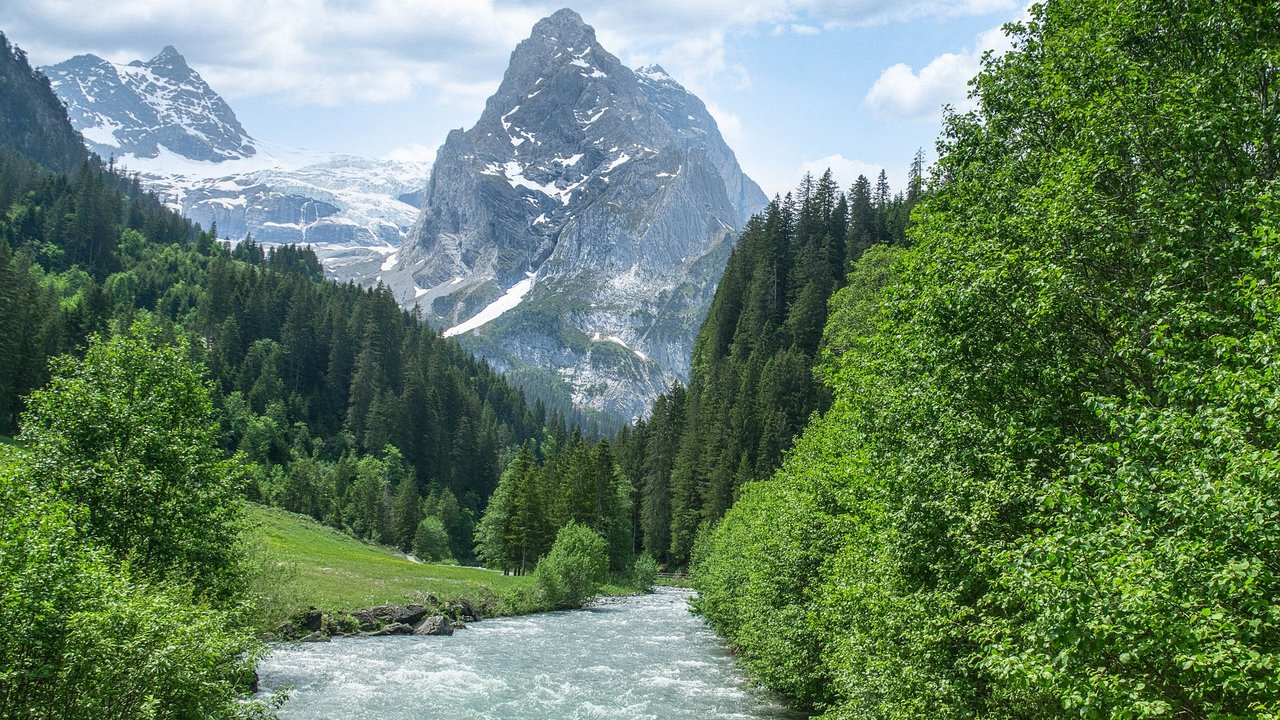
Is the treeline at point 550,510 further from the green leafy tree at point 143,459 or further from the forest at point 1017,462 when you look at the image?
the green leafy tree at point 143,459

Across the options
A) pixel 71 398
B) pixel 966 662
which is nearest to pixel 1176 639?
pixel 966 662

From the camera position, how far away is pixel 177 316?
174 meters

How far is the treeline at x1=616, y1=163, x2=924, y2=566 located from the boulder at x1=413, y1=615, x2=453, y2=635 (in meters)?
45.1

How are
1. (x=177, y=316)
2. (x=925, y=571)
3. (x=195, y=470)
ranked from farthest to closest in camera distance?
(x=177, y=316) < (x=195, y=470) < (x=925, y=571)

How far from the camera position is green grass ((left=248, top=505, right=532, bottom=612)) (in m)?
56.5

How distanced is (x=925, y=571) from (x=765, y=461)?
80.4 metres

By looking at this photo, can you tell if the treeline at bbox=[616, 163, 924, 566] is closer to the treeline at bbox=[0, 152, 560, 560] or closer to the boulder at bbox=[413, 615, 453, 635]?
the treeline at bbox=[0, 152, 560, 560]

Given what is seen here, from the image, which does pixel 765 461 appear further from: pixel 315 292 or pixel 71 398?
pixel 315 292

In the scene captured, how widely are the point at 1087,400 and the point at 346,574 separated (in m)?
69.7

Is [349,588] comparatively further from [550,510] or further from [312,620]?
[550,510]

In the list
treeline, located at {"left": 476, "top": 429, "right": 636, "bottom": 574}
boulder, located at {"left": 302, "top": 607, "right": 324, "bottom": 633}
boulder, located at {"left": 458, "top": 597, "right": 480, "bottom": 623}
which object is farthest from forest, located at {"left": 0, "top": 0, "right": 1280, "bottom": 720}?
treeline, located at {"left": 476, "top": 429, "right": 636, "bottom": 574}

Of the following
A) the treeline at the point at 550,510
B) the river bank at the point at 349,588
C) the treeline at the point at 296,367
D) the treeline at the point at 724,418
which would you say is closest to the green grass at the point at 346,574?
the river bank at the point at 349,588

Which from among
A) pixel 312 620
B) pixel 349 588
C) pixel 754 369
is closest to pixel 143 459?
pixel 312 620

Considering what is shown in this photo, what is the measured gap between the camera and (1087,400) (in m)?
12.7
